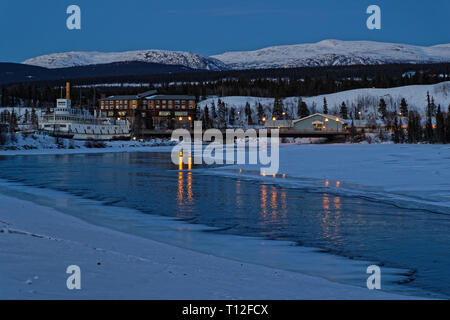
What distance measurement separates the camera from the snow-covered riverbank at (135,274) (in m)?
7.50

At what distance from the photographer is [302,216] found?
17.9 meters

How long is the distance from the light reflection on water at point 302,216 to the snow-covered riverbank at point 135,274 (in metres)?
2.71

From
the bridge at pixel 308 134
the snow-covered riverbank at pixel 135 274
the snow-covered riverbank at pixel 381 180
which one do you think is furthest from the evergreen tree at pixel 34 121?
the snow-covered riverbank at pixel 135 274

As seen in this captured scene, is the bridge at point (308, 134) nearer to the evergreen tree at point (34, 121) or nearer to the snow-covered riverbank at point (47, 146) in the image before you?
the snow-covered riverbank at point (47, 146)

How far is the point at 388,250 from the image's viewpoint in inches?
493

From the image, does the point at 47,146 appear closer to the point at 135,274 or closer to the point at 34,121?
the point at 34,121

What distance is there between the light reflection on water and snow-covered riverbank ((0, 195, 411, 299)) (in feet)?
8.91

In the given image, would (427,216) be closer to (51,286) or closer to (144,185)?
(51,286)

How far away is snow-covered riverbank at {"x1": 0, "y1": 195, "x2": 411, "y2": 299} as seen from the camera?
7.50m

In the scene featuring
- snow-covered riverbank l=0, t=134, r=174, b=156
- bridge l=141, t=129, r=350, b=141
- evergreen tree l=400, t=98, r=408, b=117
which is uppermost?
evergreen tree l=400, t=98, r=408, b=117

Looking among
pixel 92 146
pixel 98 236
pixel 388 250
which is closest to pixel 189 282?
pixel 98 236

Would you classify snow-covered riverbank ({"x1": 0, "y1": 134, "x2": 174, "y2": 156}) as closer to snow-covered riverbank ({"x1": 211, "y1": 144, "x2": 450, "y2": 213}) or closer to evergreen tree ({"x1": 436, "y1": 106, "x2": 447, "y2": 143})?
snow-covered riverbank ({"x1": 211, "y1": 144, "x2": 450, "y2": 213})

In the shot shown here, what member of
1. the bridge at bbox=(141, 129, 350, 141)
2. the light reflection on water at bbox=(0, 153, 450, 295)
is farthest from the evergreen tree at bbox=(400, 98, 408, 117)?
the light reflection on water at bbox=(0, 153, 450, 295)

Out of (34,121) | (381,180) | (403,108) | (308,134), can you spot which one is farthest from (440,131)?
(34,121)
